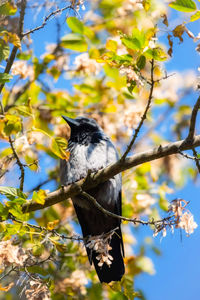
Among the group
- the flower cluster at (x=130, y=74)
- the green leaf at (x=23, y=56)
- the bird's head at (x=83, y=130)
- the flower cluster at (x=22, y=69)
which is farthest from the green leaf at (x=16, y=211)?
the green leaf at (x=23, y=56)

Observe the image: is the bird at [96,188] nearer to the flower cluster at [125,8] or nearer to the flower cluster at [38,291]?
the flower cluster at [38,291]

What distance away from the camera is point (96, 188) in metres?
4.52

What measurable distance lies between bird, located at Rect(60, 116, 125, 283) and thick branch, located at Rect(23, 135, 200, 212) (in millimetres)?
791

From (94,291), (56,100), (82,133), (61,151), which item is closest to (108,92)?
(56,100)

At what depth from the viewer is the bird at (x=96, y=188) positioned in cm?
445

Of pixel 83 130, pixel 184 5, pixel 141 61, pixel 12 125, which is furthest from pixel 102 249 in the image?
pixel 83 130

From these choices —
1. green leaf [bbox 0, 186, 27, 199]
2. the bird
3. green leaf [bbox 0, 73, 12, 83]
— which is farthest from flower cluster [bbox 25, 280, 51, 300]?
green leaf [bbox 0, 73, 12, 83]

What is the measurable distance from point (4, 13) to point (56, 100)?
2.57 meters

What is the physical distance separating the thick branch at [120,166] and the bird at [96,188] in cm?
79

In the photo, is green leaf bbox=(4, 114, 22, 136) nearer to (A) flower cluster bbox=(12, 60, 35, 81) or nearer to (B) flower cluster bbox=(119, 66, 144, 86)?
(B) flower cluster bbox=(119, 66, 144, 86)

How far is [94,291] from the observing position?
5.31 meters

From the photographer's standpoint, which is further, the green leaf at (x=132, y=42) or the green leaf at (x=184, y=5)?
the green leaf at (x=132, y=42)

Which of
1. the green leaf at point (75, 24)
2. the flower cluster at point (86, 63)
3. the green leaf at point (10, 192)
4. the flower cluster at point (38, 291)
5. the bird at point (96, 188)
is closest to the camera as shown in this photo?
the green leaf at point (10, 192)

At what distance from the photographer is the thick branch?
3146 mm
